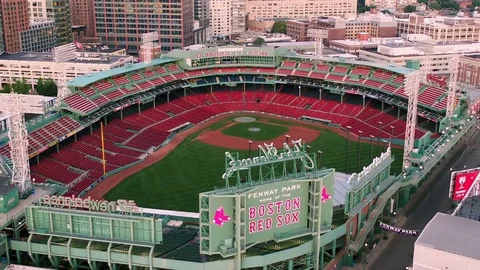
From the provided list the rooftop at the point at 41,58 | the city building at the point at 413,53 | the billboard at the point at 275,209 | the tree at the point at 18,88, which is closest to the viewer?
the billboard at the point at 275,209

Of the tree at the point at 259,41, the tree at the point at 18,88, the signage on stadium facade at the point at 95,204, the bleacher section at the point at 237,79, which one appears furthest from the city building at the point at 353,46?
the signage on stadium facade at the point at 95,204

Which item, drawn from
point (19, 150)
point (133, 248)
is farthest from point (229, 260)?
point (19, 150)

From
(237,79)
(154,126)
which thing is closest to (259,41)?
(237,79)

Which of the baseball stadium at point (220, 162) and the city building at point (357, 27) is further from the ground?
the city building at point (357, 27)

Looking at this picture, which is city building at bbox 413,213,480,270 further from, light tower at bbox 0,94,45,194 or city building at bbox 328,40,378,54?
city building at bbox 328,40,378,54

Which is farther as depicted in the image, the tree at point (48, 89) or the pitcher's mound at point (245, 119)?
the tree at point (48, 89)

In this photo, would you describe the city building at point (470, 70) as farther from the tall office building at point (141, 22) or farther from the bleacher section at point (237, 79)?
the tall office building at point (141, 22)

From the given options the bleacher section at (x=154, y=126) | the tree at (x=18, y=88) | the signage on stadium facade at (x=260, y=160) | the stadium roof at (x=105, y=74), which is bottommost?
the bleacher section at (x=154, y=126)

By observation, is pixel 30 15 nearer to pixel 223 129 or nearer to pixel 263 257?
pixel 223 129
